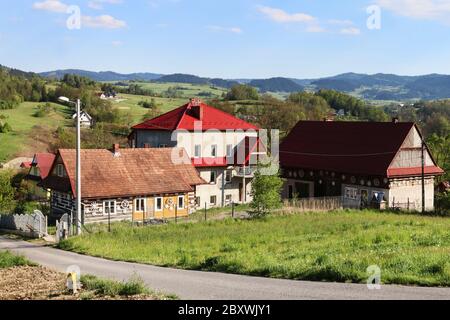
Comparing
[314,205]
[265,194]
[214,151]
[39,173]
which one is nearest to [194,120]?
[214,151]

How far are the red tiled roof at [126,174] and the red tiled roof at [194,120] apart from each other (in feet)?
21.2

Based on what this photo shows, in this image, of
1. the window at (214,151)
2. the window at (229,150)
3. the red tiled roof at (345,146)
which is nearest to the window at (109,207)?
the window at (214,151)

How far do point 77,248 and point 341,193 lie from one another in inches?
1121

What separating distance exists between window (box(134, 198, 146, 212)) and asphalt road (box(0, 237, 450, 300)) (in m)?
19.1

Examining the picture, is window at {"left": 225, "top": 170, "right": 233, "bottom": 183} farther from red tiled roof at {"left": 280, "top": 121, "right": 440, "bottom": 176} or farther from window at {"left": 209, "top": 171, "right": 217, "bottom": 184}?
red tiled roof at {"left": 280, "top": 121, "right": 440, "bottom": 176}

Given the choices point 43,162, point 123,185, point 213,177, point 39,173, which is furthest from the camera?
point 39,173

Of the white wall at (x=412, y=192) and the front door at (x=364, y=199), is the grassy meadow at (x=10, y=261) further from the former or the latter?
the white wall at (x=412, y=192)

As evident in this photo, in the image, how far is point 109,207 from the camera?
3822cm

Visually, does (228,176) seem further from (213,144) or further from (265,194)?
(265,194)

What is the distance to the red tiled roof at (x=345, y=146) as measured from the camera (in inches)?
1857

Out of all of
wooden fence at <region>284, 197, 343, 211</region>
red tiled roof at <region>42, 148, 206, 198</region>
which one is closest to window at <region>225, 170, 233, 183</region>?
red tiled roof at <region>42, 148, 206, 198</region>

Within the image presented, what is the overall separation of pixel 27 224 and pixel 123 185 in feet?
27.5
